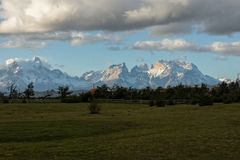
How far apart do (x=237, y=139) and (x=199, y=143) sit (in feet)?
13.6

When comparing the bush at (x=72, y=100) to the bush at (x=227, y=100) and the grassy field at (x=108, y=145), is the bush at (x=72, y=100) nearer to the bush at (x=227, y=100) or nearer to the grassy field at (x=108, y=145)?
the bush at (x=227, y=100)

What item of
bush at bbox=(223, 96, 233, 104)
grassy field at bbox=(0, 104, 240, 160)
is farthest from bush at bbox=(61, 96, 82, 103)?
grassy field at bbox=(0, 104, 240, 160)

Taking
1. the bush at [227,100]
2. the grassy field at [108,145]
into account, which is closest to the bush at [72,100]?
the bush at [227,100]

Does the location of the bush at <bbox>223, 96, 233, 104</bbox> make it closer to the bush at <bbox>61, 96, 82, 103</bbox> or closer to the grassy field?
the bush at <bbox>61, 96, 82, 103</bbox>

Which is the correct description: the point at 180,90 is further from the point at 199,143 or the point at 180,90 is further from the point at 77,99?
the point at 199,143

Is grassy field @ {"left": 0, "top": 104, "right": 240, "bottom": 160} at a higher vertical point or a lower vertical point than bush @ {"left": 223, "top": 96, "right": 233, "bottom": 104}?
lower

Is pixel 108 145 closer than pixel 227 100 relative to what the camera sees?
Yes

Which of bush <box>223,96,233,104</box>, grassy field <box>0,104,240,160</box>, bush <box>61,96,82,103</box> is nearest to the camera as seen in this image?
grassy field <box>0,104,240,160</box>

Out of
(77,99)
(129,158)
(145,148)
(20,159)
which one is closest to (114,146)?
(145,148)

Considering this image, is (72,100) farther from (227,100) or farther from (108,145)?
(108,145)

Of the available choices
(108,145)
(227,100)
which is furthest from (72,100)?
(108,145)

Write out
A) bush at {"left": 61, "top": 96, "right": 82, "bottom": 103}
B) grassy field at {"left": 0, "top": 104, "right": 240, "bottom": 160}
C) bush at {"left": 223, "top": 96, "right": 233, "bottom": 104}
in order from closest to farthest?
grassy field at {"left": 0, "top": 104, "right": 240, "bottom": 160}, bush at {"left": 223, "top": 96, "right": 233, "bottom": 104}, bush at {"left": 61, "top": 96, "right": 82, "bottom": 103}

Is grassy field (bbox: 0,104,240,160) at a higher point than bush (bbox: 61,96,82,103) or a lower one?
lower

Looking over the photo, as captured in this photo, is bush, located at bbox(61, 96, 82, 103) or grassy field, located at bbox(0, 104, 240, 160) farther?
bush, located at bbox(61, 96, 82, 103)
